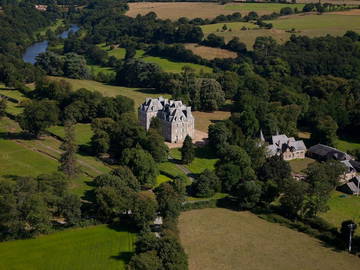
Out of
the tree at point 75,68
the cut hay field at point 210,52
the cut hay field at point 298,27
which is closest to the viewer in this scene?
the tree at point 75,68

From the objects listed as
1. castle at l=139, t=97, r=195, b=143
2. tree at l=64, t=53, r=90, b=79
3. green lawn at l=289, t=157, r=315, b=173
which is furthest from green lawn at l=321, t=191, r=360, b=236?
tree at l=64, t=53, r=90, b=79

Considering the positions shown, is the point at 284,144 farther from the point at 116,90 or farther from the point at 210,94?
the point at 116,90

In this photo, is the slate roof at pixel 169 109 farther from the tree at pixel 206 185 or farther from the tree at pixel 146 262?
the tree at pixel 146 262

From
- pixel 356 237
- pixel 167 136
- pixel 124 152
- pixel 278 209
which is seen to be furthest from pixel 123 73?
pixel 356 237

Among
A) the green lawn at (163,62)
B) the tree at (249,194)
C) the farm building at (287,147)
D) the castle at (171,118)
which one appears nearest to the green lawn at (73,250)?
the tree at (249,194)

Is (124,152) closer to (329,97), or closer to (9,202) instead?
(9,202)

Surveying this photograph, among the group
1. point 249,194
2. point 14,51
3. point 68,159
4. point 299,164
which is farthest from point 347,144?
point 14,51
